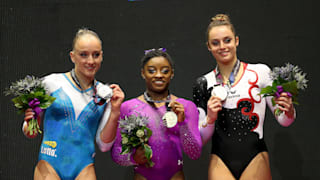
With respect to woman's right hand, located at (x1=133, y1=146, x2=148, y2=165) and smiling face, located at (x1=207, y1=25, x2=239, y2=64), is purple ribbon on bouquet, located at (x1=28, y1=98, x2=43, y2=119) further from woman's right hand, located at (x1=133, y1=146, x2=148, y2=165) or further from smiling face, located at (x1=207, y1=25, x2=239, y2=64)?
smiling face, located at (x1=207, y1=25, x2=239, y2=64)

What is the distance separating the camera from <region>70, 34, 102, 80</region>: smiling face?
3.59 m

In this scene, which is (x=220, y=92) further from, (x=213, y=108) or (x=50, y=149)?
(x=50, y=149)

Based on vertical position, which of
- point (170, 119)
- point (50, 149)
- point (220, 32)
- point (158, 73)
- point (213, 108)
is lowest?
point (50, 149)

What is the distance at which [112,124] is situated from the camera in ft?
11.3

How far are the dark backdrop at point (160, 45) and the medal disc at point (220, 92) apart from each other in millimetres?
1134

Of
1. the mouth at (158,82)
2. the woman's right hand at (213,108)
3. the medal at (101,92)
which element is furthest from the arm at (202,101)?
the medal at (101,92)

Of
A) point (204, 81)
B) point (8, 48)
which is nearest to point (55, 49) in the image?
point (8, 48)

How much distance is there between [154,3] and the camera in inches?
188

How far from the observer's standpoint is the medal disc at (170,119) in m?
3.39

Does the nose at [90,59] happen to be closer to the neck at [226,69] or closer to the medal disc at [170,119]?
the medal disc at [170,119]

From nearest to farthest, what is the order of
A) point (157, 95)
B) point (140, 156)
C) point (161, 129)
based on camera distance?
point (140, 156) < point (161, 129) < point (157, 95)

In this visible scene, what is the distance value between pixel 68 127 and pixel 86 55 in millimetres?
699

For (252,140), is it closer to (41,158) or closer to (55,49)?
(41,158)

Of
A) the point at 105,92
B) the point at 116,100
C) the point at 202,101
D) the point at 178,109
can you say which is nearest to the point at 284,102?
the point at 202,101
